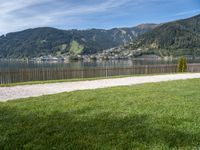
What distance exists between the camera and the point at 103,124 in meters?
6.80

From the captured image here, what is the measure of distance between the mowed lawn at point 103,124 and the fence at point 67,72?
12847mm

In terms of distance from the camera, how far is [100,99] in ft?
35.2

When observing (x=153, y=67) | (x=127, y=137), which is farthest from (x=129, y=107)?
(x=153, y=67)

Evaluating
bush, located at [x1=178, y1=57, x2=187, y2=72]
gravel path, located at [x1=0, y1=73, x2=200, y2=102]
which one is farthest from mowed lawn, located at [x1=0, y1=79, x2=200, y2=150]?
bush, located at [x1=178, y1=57, x2=187, y2=72]

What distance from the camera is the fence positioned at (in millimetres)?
22281

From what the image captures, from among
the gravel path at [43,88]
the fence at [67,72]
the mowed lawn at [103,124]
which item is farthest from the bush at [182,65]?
the mowed lawn at [103,124]

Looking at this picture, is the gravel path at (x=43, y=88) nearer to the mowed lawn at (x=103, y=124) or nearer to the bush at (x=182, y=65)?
the mowed lawn at (x=103, y=124)

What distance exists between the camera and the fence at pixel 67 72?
22281 millimetres

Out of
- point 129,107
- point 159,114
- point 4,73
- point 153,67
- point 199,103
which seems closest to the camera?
point 159,114

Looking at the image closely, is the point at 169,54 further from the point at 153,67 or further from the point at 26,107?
the point at 26,107

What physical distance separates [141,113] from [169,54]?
192247 mm

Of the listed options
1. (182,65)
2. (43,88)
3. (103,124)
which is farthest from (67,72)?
(103,124)

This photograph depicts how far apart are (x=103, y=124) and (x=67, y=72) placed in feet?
62.9

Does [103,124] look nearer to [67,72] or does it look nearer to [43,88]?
[43,88]
